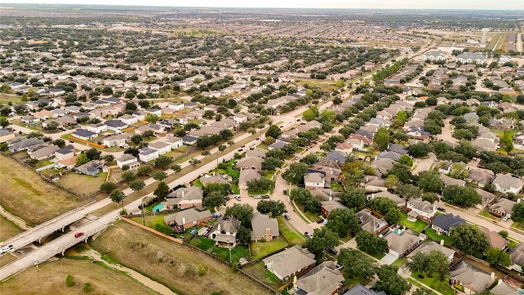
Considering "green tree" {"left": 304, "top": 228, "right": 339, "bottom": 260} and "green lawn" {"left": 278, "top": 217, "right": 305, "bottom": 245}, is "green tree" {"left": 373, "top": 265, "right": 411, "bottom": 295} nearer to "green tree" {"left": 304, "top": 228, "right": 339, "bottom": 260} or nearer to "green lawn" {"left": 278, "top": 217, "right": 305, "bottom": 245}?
"green tree" {"left": 304, "top": 228, "right": 339, "bottom": 260}

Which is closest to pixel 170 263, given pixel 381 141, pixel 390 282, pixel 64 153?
pixel 390 282

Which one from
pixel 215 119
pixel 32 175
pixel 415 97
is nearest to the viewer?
pixel 32 175

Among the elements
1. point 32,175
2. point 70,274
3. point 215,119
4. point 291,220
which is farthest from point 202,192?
point 215,119

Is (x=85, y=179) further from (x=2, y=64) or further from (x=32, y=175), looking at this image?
(x=2, y=64)

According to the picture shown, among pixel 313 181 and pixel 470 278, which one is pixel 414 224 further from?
pixel 313 181

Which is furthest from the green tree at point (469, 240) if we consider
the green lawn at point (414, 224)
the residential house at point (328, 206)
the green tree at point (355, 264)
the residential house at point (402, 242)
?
the residential house at point (328, 206)

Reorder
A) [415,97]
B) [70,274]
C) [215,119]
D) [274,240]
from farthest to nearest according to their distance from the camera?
[415,97], [215,119], [274,240], [70,274]
